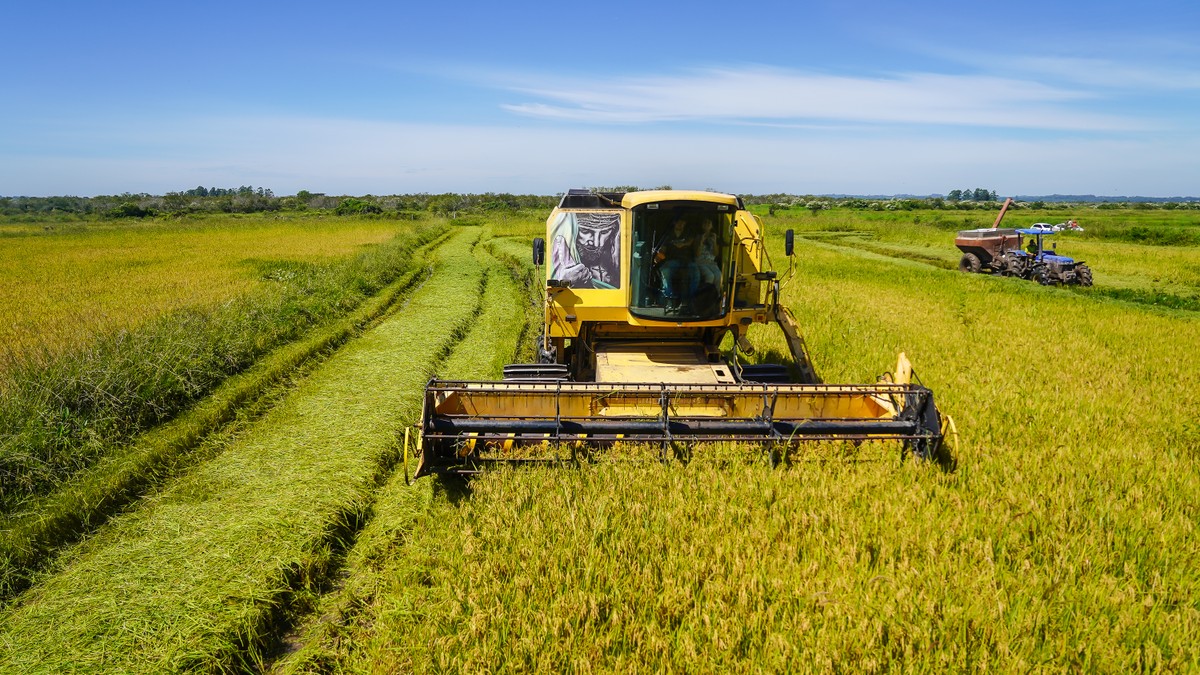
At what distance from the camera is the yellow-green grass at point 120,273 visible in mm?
10016

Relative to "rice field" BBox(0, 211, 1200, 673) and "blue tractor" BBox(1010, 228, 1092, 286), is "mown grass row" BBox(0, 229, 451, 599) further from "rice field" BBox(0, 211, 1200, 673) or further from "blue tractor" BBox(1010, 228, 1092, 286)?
"blue tractor" BBox(1010, 228, 1092, 286)

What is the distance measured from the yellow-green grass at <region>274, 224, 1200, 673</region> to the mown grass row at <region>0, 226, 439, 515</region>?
125 inches

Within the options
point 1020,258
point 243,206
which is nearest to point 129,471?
point 1020,258

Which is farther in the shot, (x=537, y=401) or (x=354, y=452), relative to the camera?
(x=354, y=452)

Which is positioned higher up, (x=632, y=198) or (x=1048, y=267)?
(x=632, y=198)

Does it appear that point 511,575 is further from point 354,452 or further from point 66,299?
point 66,299

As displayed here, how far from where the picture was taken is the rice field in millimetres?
3184

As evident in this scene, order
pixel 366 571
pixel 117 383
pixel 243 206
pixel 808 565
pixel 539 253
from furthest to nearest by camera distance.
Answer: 1. pixel 243 206
2. pixel 539 253
3. pixel 117 383
4. pixel 366 571
5. pixel 808 565

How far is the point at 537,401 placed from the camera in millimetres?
5758

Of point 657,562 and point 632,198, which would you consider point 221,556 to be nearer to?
point 657,562

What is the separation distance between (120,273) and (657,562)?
19.9 m

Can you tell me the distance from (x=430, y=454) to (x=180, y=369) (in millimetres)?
4886

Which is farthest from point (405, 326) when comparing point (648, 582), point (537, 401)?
point (648, 582)

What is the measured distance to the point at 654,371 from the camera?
668 centimetres
